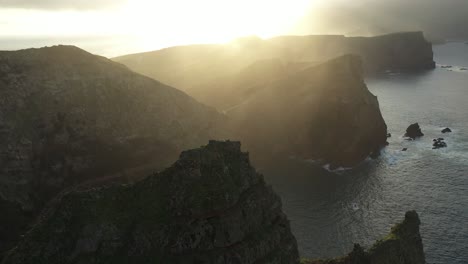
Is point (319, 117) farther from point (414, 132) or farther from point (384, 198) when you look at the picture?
point (384, 198)

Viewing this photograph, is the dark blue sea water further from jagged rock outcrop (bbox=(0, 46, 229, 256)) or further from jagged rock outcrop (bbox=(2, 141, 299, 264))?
jagged rock outcrop (bbox=(2, 141, 299, 264))

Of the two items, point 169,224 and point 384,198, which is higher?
point 169,224

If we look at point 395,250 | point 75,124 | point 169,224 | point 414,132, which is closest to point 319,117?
point 414,132

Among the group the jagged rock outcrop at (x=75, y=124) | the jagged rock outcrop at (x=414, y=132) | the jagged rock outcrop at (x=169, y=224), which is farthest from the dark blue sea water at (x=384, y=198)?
the jagged rock outcrop at (x=169, y=224)

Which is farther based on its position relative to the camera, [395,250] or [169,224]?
[395,250]

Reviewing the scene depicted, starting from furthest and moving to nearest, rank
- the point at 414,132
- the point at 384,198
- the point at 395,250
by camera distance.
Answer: the point at 414,132
the point at 384,198
the point at 395,250

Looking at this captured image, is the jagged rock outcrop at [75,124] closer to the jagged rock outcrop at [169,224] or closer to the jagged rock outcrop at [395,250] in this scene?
the jagged rock outcrop at [169,224]

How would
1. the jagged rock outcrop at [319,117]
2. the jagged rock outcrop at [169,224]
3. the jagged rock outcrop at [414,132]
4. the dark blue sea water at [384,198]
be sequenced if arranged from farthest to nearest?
the jagged rock outcrop at [414,132], the jagged rock outcrop at [319,117], the dark blue sea water at [384,198], the jagged rock outcrop at [169,224]
